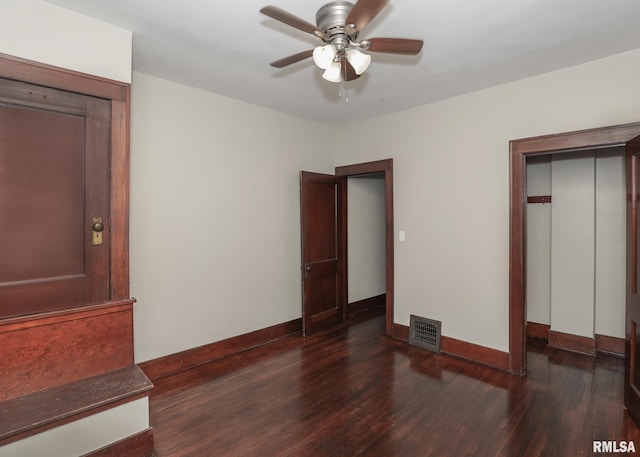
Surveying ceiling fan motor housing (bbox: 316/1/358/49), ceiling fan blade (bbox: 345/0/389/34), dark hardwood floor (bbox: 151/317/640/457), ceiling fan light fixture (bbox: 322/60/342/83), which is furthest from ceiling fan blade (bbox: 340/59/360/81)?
dark hardwood floor (bbox: 151/317/640/457)

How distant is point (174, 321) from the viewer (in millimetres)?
3201

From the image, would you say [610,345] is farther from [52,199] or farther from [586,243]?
[52,199]

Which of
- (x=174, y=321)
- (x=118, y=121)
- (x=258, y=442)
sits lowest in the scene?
(x=258, y=442)

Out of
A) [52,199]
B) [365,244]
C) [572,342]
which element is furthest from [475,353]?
[52,199]

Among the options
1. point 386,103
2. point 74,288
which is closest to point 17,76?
point 74,288

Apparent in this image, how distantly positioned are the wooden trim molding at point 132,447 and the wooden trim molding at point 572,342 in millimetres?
4016

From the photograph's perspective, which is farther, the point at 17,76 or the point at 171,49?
the point at 171,49

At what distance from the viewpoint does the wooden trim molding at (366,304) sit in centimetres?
498

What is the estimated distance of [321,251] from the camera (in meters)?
4.41

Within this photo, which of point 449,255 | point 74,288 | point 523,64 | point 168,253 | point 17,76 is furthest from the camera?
point 449,255

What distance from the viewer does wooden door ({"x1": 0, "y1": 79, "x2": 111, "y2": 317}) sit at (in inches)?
74.8

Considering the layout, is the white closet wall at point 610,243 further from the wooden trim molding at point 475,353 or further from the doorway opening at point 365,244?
the doorway opening at point 365,244

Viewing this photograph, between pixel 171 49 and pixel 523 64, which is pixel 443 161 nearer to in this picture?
pixel 523 64

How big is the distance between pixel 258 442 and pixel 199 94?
310 cm
